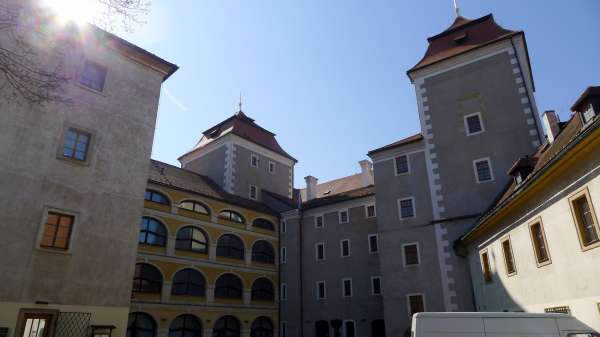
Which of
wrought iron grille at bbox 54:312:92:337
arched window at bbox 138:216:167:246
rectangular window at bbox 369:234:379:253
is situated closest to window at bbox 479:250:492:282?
rectangular window at bbox 369:234:379:253

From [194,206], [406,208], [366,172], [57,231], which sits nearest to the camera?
[57,231]

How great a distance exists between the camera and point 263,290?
107 ft

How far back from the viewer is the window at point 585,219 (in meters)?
9.84

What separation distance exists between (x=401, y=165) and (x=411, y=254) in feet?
17.4

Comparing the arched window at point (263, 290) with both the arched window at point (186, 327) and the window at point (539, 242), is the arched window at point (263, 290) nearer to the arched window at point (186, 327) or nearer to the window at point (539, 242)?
the arched window at point (186, 327)

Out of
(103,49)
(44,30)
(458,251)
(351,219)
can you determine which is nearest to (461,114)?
(458,251)

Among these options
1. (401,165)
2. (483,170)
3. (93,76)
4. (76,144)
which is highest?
(93,76)

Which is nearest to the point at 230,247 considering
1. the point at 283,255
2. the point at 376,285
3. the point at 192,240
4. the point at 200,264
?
the point at 200,264

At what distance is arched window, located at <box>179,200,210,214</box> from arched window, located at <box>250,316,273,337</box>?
29.9ft

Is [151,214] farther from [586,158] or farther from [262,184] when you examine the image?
[586,158]

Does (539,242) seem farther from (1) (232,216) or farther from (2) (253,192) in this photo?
(2) (253,192)

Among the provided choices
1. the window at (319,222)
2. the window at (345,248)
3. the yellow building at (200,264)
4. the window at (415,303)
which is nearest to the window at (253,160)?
the yellow building at (200,264)

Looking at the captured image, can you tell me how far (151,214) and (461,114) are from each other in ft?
64.9

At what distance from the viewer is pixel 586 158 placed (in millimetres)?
9883
